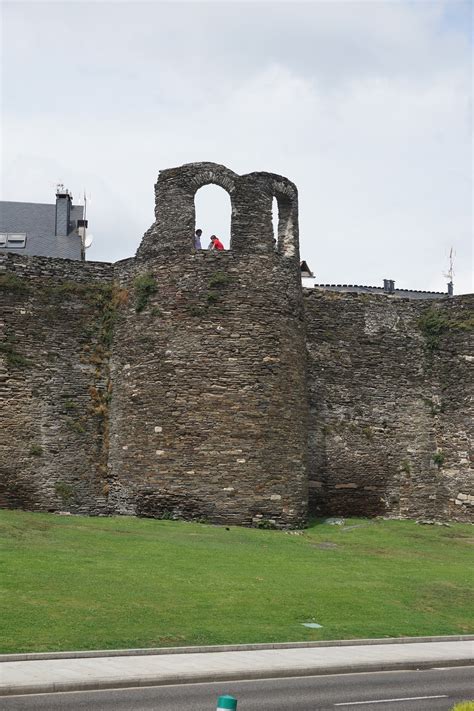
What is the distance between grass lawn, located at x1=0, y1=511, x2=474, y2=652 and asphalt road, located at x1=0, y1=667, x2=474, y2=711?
2.59 metres

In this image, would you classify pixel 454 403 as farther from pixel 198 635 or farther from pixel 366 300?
pixel 198 635

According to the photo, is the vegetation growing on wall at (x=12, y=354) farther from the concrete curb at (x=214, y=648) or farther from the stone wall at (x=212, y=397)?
the concrete curb at (x=214, y=648)

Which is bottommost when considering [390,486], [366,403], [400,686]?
[400,686]

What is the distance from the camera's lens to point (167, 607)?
750 inches

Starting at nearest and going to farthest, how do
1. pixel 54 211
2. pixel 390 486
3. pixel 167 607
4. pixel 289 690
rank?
1. pixel 289 690
2. pixel 167 607
3. pixel 390 486
4. pixel 54 211

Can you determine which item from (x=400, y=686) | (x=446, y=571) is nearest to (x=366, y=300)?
(x=446, y=571)

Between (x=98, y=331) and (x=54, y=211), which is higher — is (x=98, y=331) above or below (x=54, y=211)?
below

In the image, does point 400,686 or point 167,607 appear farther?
point 167,607

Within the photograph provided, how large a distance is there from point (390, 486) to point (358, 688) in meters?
20.6

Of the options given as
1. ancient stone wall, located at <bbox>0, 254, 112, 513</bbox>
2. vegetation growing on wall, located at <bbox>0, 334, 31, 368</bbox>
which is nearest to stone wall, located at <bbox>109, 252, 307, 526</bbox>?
ancient stone wall, located at <bbox>0, 254, 112, 513</bbox>

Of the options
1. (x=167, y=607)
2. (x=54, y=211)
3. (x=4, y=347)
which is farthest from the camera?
(x=54, y=211)

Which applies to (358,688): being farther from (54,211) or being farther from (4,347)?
(54,211)

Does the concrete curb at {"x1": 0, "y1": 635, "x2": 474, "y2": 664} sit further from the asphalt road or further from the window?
the window

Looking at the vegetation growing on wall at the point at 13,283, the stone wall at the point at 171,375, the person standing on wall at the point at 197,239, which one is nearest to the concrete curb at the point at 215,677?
the stone wall at the point at 171,375
